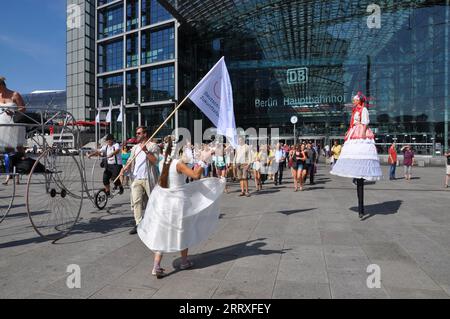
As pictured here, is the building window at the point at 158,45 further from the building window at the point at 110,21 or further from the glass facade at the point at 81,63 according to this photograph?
the glass facade at the point at 81,63

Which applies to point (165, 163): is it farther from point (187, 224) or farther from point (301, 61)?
point (301, 61)

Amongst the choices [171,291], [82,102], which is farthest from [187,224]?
[82,102]

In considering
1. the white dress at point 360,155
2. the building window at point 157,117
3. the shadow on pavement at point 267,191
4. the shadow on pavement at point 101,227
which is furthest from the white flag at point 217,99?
the building window at point 157,117

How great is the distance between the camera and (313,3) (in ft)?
136

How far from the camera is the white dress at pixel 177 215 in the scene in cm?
420

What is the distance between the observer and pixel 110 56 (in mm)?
53812

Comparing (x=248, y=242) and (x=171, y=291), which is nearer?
(x=171, y=291)

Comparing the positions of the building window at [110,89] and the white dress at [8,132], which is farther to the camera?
the building window at [110,89]

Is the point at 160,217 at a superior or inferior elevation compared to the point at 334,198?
superior

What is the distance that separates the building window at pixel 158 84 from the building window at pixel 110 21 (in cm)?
941

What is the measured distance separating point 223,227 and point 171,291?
3220mm

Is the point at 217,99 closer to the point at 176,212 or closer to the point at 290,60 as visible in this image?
the point at 176,212
